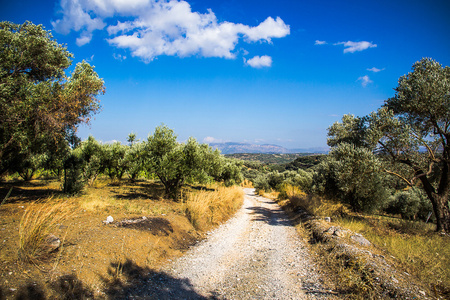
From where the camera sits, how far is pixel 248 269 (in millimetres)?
6512

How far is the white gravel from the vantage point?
5180mm

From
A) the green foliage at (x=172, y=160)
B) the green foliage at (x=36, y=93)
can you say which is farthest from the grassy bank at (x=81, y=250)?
the green foliage at (x=172, y=160)

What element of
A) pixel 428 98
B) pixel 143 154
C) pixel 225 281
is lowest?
pixel 225 281

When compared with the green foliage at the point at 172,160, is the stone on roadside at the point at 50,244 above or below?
below

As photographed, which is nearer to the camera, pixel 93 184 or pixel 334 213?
pixel 334 213

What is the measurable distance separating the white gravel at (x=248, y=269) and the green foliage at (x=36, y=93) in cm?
902

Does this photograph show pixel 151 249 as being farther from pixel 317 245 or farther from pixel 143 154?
pixel 143 154

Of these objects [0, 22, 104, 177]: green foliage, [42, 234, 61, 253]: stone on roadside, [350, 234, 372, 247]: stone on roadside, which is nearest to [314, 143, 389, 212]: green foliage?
[350, 234, 372, 247]: stone on roadside

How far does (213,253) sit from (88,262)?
4145 mm

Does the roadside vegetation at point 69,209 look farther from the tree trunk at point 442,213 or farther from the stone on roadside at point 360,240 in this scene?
the tree trunk at point 442,213

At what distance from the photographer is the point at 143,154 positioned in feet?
49.7

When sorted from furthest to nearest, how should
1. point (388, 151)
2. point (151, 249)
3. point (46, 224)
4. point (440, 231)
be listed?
point (388, 151) → point (440, 231) → point (151, 249) → point (46, 224)

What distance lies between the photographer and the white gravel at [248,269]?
204 inches

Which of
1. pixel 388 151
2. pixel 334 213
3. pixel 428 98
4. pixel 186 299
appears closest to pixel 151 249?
pixel 186 299
